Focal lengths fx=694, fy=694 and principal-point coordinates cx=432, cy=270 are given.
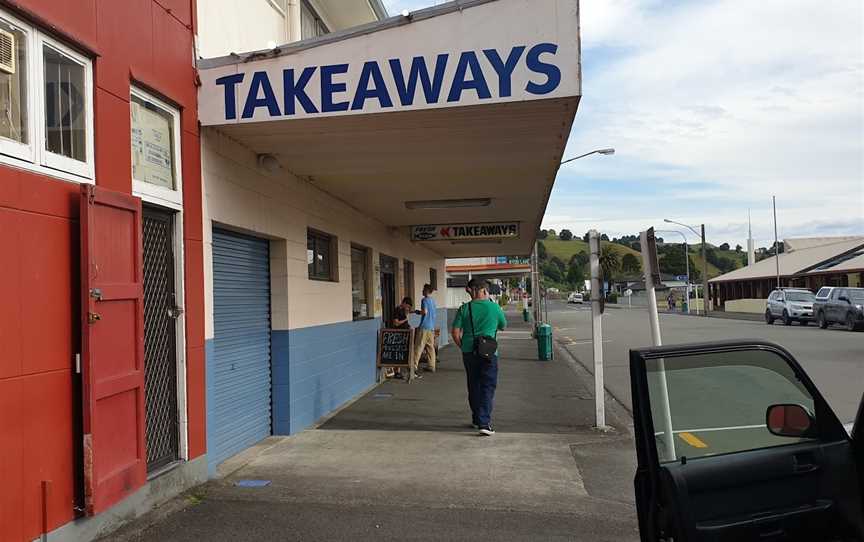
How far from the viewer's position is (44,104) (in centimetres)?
408

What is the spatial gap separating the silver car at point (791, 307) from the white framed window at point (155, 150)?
30249 millimetres

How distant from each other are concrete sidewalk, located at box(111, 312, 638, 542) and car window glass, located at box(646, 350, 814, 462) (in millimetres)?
753

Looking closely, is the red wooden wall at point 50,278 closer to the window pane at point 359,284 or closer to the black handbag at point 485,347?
the black handbag at point 485,347

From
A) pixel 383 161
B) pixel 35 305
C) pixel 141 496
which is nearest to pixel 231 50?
pixel 383 161

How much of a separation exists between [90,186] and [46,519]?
6.37 ft

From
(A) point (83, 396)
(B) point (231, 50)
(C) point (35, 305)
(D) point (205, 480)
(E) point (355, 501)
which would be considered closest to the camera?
(C) point (35, 305)

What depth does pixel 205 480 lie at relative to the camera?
232 inches

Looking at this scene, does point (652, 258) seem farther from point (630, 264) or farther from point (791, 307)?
point (630, 264)

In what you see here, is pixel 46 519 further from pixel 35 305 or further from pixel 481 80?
pixel 481 80

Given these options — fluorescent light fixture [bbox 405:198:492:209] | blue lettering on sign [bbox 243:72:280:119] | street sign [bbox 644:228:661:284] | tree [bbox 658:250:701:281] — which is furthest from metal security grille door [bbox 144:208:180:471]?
tree [bbox 658:250:701:281]

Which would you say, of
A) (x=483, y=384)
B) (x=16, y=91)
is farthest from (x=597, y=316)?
(x=16, y=91)

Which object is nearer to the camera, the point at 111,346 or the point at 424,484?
the point at 111,346

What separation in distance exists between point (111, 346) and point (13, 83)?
1.66m

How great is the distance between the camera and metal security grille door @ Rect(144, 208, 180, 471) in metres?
5.20
